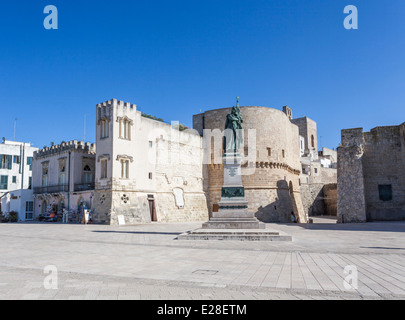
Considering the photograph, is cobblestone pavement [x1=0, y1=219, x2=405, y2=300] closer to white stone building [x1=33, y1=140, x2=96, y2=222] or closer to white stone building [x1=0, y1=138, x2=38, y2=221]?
white stone building [x1=33, y1=140, x2=96, y2=222]

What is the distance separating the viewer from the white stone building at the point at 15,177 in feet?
108

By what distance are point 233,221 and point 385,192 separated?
15.4 metres

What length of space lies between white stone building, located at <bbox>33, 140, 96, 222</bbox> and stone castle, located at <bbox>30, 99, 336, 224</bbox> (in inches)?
4.8

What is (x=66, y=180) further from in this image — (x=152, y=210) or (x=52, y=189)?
(x=152, y=210)

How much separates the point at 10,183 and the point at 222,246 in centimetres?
3563

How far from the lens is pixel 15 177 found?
1524 inches

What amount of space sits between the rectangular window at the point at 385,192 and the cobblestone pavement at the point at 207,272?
15.5m

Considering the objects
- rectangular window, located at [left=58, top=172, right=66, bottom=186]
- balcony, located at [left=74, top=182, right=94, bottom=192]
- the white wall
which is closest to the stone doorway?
balcony, located at [left=74, top=182, right=94, bottom=192]

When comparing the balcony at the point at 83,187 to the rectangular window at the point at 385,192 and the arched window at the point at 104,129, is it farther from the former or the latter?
the rectangular window at the point at 385,192

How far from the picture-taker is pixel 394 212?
24.0 m

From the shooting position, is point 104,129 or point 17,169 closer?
point 104,129

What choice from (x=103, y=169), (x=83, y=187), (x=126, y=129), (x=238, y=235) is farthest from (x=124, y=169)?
(x=238, y=235)

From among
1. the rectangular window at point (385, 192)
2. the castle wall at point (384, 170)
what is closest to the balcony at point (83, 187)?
the castle wall at point (384, 170)

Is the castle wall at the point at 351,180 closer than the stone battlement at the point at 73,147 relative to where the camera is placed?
Yes
